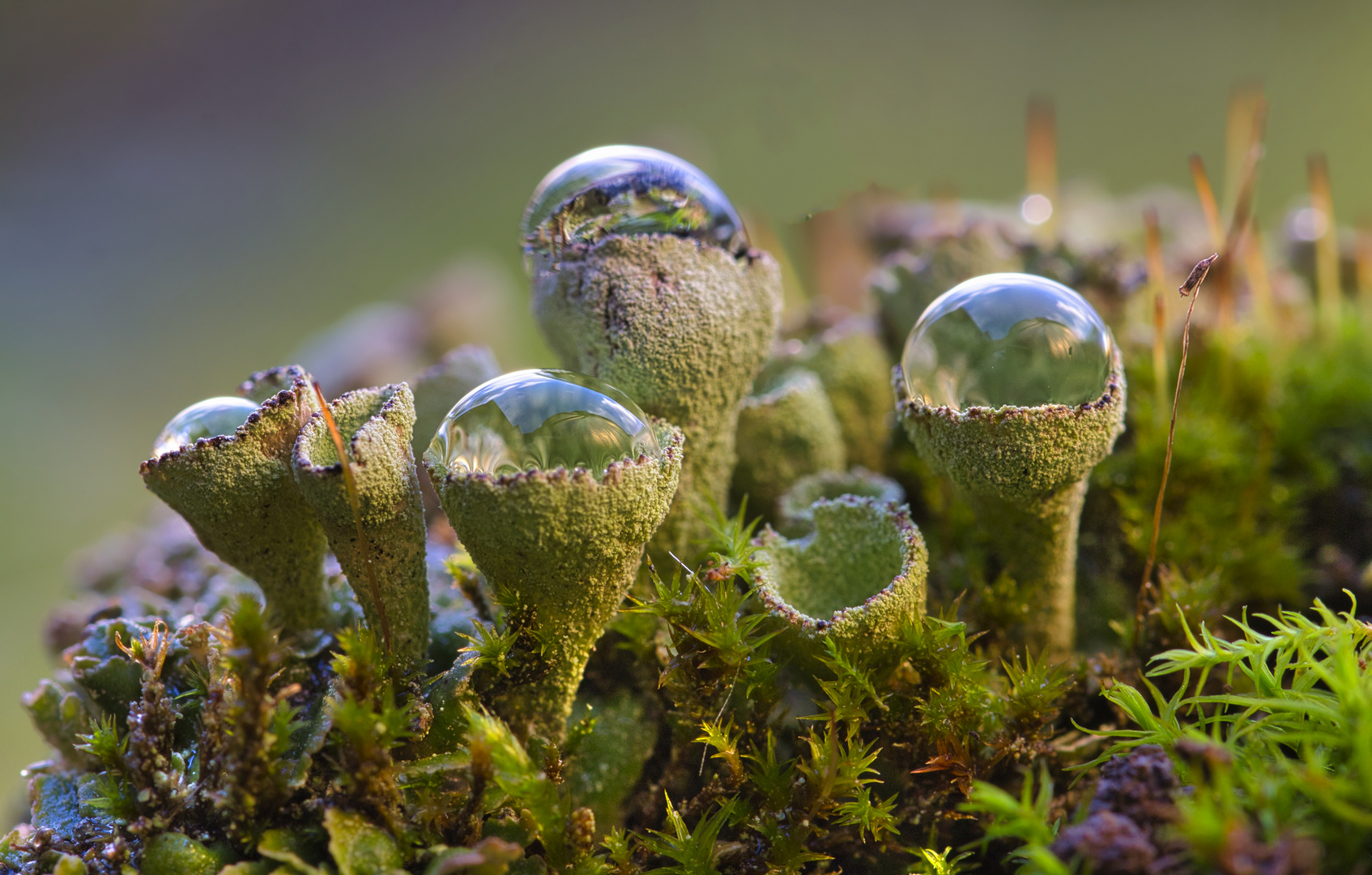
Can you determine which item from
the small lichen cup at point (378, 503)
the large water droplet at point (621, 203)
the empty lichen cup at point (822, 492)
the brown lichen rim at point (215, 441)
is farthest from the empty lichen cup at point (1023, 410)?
the brown lichen rim at point (215, 441)

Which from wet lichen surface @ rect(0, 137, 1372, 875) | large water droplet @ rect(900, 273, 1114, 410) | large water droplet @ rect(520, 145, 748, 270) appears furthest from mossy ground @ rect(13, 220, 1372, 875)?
large water droplet @ rect(520, 145, 748, 270)

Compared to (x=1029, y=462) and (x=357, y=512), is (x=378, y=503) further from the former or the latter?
(x=1029, y=462)

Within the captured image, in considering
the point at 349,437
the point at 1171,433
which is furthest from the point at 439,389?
the point at 1171,433

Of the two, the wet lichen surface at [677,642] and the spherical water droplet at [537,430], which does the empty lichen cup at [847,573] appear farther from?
the spherical water droplet at [537,430]

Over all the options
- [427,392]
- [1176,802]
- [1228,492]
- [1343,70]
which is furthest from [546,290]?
[1343,70]

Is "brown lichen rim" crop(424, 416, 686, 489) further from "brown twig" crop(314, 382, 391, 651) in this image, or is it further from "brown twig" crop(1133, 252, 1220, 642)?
"brown twig" crop(1133, 252, 1220, 642)

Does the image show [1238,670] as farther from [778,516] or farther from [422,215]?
[422,215]
